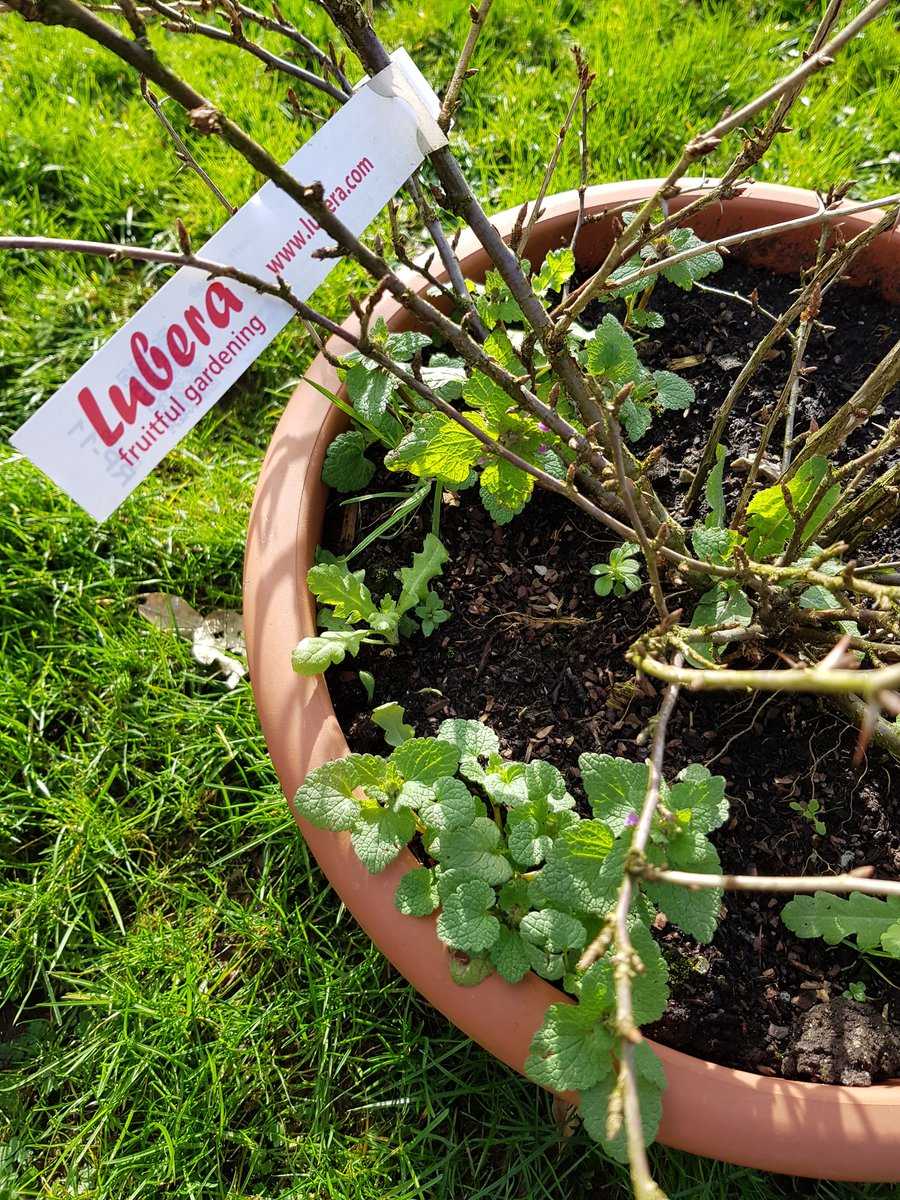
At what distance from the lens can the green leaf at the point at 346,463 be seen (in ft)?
4.56

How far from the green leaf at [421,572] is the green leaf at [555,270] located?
15.2 inches

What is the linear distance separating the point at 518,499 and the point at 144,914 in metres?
1.01

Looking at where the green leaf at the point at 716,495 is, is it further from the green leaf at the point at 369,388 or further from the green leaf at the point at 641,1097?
the green leaf at the point at 641,1097

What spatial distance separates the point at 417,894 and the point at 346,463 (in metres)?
0.63

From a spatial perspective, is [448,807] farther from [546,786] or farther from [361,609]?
[361,609]

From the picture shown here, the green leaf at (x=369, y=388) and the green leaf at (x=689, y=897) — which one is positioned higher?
Answer: the green leaf at (x=369, y=388)

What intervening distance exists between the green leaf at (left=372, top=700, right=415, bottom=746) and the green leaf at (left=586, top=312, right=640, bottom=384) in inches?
20.2

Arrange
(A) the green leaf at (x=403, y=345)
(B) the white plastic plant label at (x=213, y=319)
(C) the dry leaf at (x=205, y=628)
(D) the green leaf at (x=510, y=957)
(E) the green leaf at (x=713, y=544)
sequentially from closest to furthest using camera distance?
1. (B) the white plastic plant label at (x=213, y=319)
2. (D) the green leaf at (x=510, y=957)
3. (E) the green leaf at (x=713, y=544)
4. (A) the green leaf at (x=403, y=345)
5. (C) the dry leaf at (x=205, y=628)

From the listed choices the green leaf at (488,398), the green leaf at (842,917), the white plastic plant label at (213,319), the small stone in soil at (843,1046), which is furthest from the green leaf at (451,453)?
the small stone in soil at (843,1046)

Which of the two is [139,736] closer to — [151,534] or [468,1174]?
[151,534]

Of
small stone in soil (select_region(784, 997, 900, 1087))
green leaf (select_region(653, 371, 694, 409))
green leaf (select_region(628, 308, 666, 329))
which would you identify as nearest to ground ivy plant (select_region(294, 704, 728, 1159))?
small stone in soil (select_region(784, 997, 900, 1087))

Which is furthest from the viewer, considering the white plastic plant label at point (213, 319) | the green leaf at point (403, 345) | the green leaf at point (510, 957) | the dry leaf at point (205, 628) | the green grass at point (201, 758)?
the dry leaf at point (205, 628)

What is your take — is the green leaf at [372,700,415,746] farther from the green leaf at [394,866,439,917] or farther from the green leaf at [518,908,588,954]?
the green leaf at [518,908,588,954]

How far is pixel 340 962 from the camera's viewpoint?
1517mm
